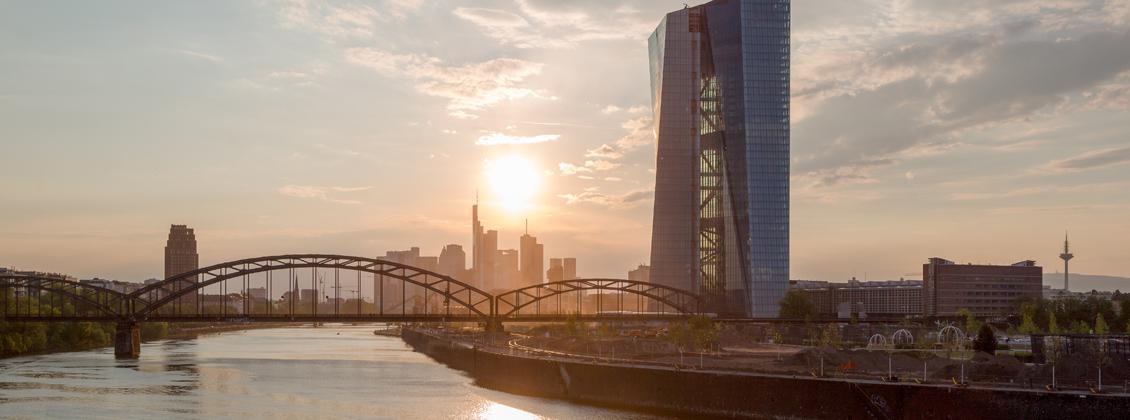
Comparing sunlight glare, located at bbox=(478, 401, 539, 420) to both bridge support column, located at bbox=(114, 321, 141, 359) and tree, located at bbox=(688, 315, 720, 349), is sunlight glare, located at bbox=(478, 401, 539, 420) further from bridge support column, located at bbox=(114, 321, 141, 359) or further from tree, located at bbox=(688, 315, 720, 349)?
bridge support column, located at bbox=(114, 321, 141, 359)

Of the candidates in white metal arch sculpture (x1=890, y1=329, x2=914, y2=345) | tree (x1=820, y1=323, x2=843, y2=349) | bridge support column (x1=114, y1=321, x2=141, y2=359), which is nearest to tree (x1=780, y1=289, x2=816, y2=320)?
tree (x1=820, y1=323, x2=843, y2=349)

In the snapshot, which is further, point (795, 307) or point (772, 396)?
point (795, 307)

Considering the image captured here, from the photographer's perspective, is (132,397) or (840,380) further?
(132,397)

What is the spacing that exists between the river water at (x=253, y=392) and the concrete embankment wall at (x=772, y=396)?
8.54 ft

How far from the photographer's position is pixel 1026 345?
116 m

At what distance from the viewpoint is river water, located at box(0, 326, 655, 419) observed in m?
74.9

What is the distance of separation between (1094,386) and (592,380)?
111ft

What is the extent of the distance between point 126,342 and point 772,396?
101333 millimetres

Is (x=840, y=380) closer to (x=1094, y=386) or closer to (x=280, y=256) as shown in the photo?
(x=1094, y=386)

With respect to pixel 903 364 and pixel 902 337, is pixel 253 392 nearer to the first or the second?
pixel 903 364

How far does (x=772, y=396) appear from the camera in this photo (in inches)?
2547

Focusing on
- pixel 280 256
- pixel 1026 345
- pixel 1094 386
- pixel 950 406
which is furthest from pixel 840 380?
pixel 280 256

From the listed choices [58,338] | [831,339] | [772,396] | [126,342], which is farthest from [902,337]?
[58,338]

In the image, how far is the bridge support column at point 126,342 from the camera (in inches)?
Answer: 5551
